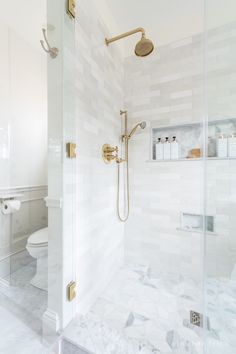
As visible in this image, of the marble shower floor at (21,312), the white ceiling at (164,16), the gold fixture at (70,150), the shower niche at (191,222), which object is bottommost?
the marble shower floor at (21,312)

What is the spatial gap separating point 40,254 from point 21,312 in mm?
436

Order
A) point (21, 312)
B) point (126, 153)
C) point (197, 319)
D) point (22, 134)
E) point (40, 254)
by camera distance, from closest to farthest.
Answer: point (197, 319) < point (21, 312) < point (40, 254) < point (126, 153) < point (22, 134)

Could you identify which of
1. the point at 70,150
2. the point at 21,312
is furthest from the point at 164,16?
the point at 21,312

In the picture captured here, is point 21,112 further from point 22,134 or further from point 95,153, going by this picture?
point 95,153

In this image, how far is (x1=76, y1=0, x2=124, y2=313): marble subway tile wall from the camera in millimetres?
1352

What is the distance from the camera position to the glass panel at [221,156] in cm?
143

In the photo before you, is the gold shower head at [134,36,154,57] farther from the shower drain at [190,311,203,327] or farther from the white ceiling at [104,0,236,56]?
the shower drain at [190,311,203,327]

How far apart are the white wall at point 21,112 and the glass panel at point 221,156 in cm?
197

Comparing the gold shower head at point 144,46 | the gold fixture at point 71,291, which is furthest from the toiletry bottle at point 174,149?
the gold fixture at point 71,291

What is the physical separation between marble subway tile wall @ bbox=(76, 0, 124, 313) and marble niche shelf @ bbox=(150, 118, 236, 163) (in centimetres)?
46

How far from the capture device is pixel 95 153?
157cm

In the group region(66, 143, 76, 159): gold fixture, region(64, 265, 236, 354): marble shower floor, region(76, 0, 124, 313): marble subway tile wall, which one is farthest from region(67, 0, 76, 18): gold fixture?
region(64, 265, 236, 354): marble shower floor

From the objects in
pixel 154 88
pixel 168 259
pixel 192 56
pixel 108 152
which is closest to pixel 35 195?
pixel 108 152

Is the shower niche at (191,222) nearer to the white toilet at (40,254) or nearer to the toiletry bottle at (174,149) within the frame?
the toiletry bottle at (174,149)
